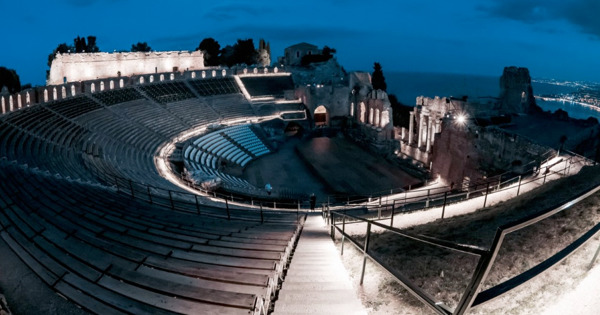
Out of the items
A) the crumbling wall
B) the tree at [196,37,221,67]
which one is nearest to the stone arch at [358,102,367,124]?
the crumbling wall

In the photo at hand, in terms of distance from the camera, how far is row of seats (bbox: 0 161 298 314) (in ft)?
15.1

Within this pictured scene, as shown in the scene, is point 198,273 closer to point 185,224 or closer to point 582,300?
point 185,224

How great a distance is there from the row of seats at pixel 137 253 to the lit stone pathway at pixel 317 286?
0.81 ft

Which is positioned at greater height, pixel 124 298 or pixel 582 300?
pixel 582 300

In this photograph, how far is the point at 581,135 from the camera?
59.0ft

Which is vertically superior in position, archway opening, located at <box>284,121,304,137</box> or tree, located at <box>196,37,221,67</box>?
tree, located at <box>196,37,221,67</box>

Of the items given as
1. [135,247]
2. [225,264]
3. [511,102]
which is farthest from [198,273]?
[511,102]

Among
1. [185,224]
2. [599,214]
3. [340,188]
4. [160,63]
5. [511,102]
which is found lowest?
[340,188]

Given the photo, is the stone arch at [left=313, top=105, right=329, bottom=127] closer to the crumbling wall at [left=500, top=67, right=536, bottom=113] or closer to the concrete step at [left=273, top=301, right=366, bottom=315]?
the crumbling wall at [left=500, top=67, right=536, bottom=113]

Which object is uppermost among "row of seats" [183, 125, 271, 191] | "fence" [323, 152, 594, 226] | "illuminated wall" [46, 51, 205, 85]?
"illuminated wall" [46, 51, 205, 85]

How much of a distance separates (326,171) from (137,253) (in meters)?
19.9

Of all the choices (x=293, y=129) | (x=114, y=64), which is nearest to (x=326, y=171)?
(x=293, y=129)

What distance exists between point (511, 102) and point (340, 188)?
14.2 m

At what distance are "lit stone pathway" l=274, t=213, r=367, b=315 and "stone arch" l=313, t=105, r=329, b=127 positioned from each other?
30.4 m
